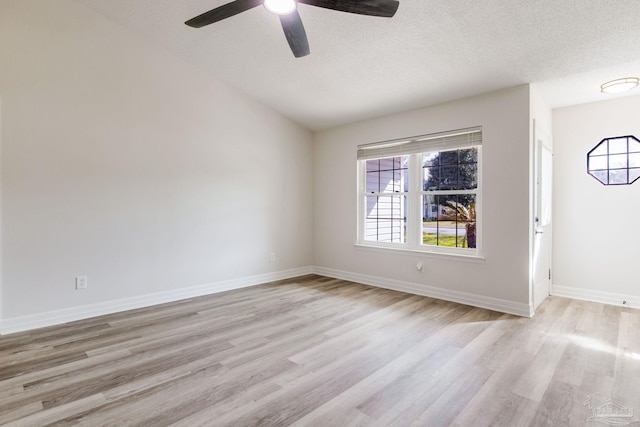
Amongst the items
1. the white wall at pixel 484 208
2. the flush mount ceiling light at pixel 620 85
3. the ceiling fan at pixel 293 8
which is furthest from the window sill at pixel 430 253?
the ceiling fan at pixel 293 8

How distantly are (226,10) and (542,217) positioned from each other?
3.84m

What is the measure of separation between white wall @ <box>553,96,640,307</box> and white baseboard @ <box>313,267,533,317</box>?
124 cm

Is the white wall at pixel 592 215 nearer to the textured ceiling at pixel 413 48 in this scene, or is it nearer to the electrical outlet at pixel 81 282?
the textured ceiling at pixel 413 48

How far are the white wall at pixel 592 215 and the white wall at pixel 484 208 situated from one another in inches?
47.5

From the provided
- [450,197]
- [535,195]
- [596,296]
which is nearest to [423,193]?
[450,197]

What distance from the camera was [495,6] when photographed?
2508mm

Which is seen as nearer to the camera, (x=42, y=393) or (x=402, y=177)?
(x=42, y=393)

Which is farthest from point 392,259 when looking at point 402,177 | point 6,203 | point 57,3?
point 57,3

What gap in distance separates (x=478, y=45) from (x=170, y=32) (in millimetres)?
3138

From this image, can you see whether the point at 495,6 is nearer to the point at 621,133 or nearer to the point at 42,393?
the point at 621,133

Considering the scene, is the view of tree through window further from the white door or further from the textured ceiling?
the textured ceiling

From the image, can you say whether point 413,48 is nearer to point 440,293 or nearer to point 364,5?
point 364,5

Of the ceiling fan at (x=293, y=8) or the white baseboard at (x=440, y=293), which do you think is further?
the white baseboard at (x=440, y=293)

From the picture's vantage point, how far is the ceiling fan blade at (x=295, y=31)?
224 centimetres
